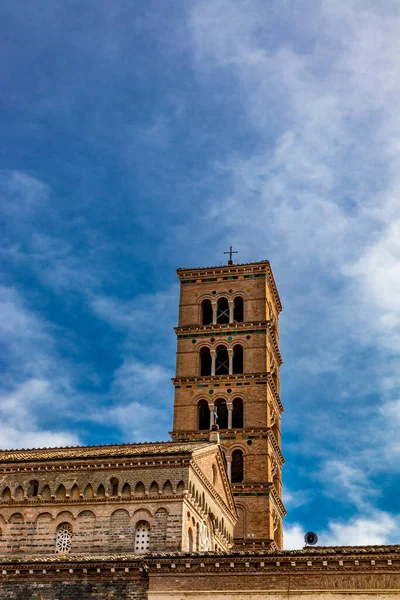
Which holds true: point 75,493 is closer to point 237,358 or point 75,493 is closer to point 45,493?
point 45,493

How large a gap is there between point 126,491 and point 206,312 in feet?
97.1

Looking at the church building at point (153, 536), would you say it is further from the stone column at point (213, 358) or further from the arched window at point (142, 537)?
the stone column at point (213, 358)

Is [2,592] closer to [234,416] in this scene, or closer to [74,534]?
[74,534]

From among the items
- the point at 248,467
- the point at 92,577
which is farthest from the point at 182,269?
the point at 92,577

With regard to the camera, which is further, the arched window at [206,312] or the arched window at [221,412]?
the arched window at [206,312]

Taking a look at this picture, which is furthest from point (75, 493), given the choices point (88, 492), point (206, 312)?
point (206, 312)

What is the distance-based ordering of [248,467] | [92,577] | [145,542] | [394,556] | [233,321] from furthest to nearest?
[233,321] → [248,467] → [145,542] → [92,577] → [394,556]

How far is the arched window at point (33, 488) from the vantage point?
35188mm

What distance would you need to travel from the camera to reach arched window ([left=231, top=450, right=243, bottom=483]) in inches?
2170

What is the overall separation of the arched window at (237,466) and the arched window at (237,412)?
7.77ft

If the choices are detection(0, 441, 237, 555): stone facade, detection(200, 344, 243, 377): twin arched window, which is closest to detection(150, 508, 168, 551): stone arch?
detection(0, 441, 237, 555): stone facade

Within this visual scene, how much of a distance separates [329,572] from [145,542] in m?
9.17

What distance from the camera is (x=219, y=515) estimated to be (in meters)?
40.9

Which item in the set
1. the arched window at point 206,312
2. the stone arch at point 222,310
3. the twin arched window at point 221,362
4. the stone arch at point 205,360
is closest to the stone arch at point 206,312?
the arched window at point 206,312
